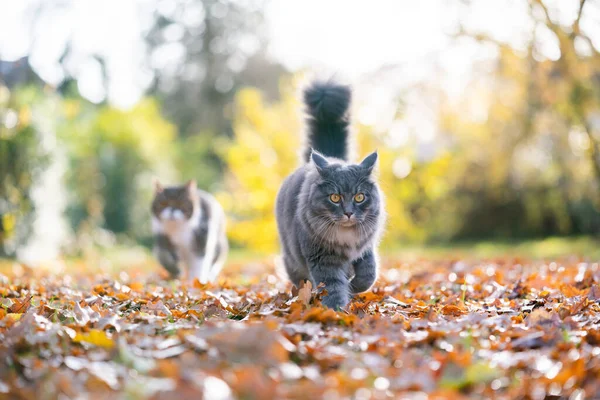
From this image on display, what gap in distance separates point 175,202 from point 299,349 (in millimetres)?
4707

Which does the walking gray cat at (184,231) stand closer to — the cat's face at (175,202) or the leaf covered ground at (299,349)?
the cat's face at (175,202)

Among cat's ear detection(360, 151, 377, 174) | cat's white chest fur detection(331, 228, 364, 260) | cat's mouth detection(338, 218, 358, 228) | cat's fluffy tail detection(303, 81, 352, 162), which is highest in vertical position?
cat's fluffy tail detection(303, 81, 352, 162)

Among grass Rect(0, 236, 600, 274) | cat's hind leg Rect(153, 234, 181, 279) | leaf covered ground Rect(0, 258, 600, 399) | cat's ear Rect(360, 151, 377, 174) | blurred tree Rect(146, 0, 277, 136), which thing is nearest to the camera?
leaf covered ground Rect(0, 258, 600, 399)

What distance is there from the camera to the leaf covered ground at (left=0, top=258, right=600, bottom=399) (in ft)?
7.54

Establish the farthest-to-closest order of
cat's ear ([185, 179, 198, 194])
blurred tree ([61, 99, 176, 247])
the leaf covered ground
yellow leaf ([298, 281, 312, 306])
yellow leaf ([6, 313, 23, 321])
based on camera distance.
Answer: blurred tree ([61, 99, 176, 247])
cat's ear ([185, 179, 198, 194])
yellow leaf ([298, 281, 312, 306])
yellow leaf ([6, 313, 23, 321])
the leaf covered ground

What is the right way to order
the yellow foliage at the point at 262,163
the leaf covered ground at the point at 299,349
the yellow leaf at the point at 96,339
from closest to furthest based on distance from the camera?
the leaf covered ground at the point at 299,349, the yellow leaf at the point at 96,339, the yellow foliage at the point at 262,163

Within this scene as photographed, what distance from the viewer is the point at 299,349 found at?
2814 mm

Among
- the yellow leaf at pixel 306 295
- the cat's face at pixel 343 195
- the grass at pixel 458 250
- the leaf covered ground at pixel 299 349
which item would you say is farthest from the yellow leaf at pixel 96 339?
the grass at pixel 458 250

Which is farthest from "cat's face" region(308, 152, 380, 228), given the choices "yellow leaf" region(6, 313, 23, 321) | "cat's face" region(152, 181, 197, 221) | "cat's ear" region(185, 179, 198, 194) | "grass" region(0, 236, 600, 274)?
"grass" region(0, 236, 600, 274)

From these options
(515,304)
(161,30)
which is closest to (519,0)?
(515,304)

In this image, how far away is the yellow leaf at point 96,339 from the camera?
2871 mm

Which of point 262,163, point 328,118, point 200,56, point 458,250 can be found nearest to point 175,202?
point 328,118

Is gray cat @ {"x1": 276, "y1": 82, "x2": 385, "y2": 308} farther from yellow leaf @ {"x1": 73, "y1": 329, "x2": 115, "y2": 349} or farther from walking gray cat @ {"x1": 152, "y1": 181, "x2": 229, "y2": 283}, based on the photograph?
walking gray cat @ {"x1": 152, "y1": 181, "x2": 229, "y2": 283}

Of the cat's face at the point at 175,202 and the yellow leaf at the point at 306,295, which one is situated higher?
the cat's face at the point at 175,202
